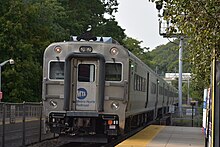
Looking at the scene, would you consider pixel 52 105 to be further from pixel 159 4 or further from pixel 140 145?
pixel 159 4

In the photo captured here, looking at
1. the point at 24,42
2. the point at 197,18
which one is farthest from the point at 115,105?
the point at 24,42

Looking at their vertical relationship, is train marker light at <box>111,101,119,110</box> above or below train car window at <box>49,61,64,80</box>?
below

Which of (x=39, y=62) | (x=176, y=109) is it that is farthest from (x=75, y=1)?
(x=176, y=109)

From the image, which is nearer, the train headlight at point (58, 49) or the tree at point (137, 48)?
the train headlight at point (58, 49)

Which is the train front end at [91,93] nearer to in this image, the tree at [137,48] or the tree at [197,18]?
the tree at [197,18]

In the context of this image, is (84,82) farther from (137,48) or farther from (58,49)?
(137,48)

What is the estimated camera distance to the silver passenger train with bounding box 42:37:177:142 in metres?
14.4

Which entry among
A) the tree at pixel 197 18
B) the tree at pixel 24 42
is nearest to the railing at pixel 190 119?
the tree at pixel 24 42

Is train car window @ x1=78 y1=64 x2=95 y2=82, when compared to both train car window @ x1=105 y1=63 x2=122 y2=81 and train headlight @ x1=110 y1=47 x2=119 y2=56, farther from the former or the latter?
train headlight @ x1=110 y1=47 x2=119 y2=56

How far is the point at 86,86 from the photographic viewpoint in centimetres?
1450

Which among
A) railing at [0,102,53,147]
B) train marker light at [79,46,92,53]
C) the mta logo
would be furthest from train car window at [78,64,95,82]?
railing at [0,102,53,147]

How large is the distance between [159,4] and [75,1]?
4217 cm

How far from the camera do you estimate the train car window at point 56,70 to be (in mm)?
14734

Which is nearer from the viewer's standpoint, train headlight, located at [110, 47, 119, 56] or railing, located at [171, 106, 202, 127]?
train headlight, located at [110, 47, 119, 56]
